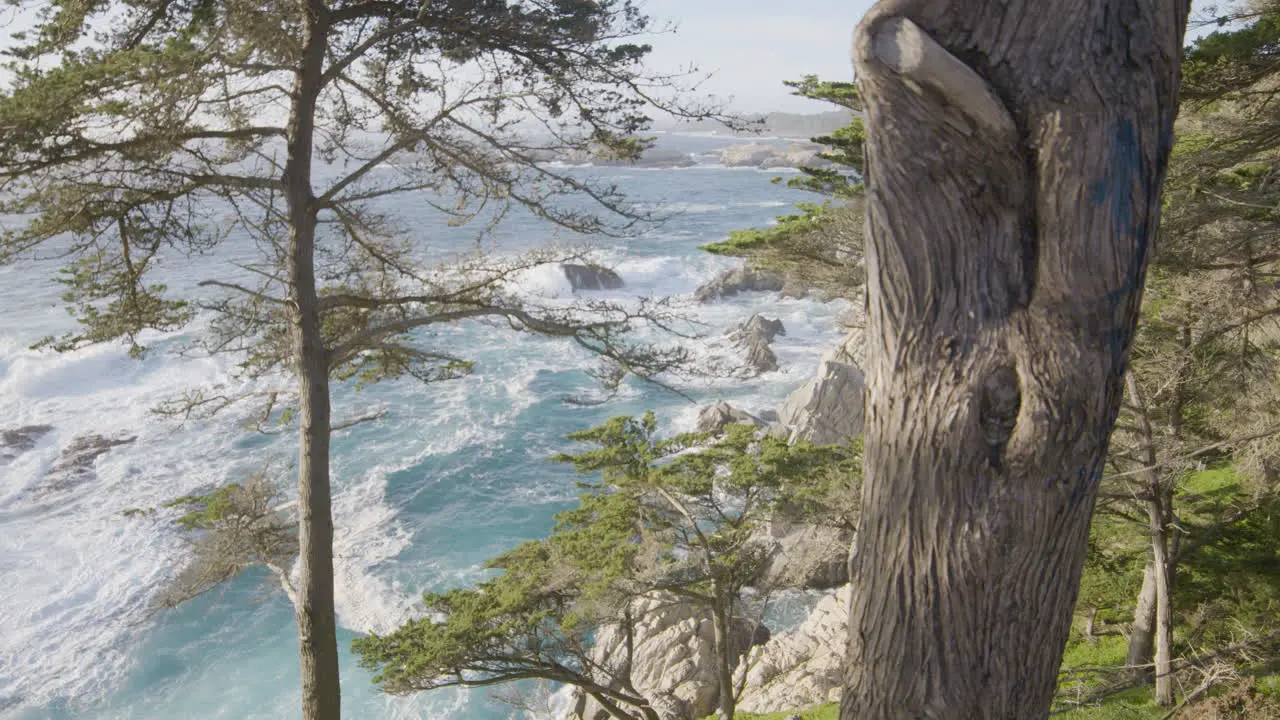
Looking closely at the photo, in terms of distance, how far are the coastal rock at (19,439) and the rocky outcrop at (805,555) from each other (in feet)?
44.8

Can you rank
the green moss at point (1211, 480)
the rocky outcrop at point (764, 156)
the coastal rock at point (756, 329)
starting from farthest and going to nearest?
the rocky outcrop at point (764, 156) < the coastal rock at point (756, 329) < the green moss at point (1211, 480)

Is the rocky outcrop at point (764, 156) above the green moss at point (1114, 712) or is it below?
above

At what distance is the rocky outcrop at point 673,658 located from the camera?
30.1 ft

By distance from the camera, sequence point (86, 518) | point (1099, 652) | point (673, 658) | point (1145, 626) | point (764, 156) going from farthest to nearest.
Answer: point (764, 156) → point (86, 518) → point (673, 658) → point (1099, 652) → point (1145, 626)

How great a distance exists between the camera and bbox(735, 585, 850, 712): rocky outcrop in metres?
8.72

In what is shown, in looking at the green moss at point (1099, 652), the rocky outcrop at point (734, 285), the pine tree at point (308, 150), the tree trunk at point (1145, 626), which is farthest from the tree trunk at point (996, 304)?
the rocky outcrop at point (734, 285)

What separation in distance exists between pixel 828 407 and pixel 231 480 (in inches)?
407

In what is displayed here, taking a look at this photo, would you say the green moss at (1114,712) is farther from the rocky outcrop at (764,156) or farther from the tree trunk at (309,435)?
the rocky outcrop at (764,156)

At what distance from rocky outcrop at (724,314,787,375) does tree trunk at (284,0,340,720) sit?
551 inches

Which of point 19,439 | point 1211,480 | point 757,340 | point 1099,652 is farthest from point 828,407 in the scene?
point 19,439

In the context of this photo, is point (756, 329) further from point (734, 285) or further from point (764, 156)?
point (764, 156)

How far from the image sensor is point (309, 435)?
195 inches

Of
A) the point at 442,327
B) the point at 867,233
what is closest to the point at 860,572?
the point at 867,233

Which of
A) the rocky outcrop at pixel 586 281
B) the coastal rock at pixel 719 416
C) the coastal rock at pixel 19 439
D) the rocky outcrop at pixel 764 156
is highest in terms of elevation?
the rocky outcrop at pixel 764 156
